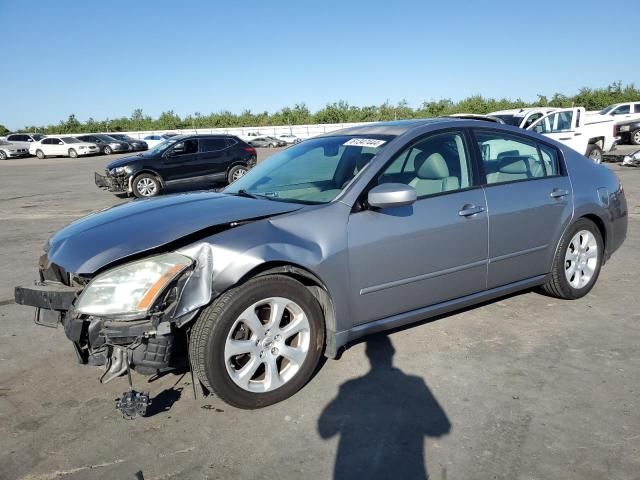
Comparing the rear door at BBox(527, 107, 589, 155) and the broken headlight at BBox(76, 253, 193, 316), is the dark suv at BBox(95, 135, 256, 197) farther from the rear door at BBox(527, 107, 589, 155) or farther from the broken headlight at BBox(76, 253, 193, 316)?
the broken headlight at BBox(76, 253, 193, 316)

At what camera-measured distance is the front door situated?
333cm

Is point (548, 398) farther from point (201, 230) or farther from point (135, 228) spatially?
point (135, 228)

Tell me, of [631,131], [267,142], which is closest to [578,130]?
[631,131]

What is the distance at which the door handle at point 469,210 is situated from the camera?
3.71 meters

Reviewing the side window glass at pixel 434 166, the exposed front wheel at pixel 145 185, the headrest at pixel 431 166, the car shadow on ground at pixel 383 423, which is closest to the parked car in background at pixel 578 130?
the exposed front wheel at pixel 145 185

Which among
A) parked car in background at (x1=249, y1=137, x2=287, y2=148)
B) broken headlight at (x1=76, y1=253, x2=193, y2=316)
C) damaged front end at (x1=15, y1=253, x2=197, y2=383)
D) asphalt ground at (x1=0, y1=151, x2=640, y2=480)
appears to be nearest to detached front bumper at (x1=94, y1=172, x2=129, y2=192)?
asphalt ground at (x1=0, y1=151, x2=640, y2=480)

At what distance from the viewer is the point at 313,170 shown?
4047mm

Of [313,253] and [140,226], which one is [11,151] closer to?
[140,226]

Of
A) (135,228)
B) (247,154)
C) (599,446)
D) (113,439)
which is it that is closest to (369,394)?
(599,446)

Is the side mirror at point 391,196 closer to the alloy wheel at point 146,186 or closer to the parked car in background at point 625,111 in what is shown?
the alloy wheel at point 146,186

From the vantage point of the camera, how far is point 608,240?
4762mm

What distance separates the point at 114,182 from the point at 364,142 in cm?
1086

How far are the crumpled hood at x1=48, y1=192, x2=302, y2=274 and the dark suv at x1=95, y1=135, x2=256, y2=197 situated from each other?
33.7 ft

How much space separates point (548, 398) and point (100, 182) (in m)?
12.5
